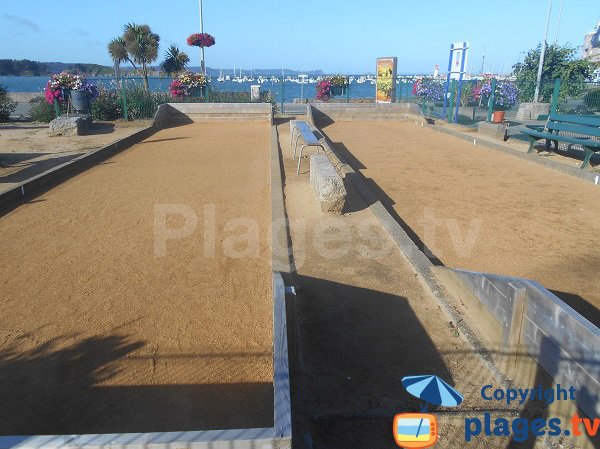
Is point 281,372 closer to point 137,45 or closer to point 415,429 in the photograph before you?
point 415,429

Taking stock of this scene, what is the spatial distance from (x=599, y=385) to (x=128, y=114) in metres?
20.5

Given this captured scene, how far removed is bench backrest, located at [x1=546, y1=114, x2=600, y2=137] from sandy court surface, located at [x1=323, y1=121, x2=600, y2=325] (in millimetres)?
1201

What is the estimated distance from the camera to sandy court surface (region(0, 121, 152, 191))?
35.9 feet

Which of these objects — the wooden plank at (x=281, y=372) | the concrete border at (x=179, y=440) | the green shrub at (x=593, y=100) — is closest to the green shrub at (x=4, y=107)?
the wooden plank at (x=281, y=372)

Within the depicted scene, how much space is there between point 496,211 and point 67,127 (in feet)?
48.9

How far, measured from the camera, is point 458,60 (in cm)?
1909

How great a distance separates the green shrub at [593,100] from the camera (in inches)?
711

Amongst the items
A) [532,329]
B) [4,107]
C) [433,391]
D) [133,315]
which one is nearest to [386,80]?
[4,107]

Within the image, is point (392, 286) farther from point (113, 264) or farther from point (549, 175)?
point (549, 175)

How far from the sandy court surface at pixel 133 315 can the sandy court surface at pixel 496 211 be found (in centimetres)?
254

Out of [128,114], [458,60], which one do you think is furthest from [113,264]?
[458,60]

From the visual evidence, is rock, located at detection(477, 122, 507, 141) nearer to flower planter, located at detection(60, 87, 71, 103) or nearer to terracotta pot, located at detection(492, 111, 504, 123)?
terracotta pot, located at detection(492, 111, 504, 123)

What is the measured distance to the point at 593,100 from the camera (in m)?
18.8

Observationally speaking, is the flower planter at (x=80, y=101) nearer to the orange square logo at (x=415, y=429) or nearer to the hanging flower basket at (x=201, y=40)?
the hanging flower basket at (x=201, y=40)
